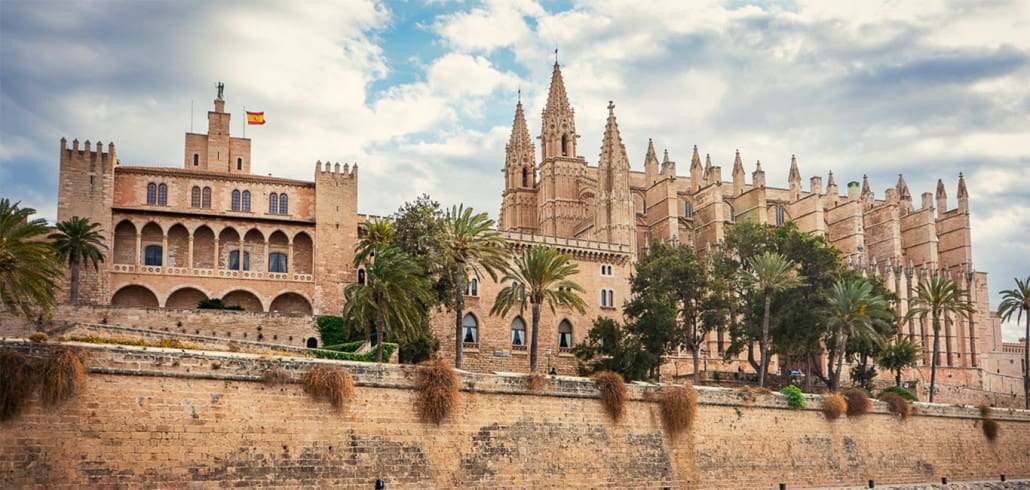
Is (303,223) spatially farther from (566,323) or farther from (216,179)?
(566,323)

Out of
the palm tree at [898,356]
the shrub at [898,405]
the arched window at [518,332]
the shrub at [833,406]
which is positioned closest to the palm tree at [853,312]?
the shrub at [898,405]

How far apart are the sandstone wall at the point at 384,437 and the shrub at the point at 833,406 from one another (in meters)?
0.47

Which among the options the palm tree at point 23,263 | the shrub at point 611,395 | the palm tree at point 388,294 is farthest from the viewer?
the palm tree at point 388,294

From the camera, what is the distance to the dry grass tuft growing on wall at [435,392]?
93.5 feet

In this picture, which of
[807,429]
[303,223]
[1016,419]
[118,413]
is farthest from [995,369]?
[118,413]

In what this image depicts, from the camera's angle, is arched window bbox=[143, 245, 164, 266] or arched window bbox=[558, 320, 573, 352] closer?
arched window bbox=[143, 245, 164, 266]

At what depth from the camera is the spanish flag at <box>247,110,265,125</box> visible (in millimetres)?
57812

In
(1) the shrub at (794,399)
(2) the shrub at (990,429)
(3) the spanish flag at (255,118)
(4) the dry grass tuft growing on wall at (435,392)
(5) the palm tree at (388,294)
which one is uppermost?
(3) the spanish flag at (255,118)

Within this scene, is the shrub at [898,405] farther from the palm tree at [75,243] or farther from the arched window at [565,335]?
the palm tree at [75,243]

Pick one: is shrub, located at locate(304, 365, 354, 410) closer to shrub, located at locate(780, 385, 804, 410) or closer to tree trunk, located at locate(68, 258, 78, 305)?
shrub, located at locate(780, 385, 804, 410)

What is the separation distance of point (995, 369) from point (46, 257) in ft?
276

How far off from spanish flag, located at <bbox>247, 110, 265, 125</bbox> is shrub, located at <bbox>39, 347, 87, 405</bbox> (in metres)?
36.1

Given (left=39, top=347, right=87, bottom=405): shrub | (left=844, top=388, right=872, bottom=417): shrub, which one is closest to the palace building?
(left=844, top=388, right=872, bottom=417): shrub

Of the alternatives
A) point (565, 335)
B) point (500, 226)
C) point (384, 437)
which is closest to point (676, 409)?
point (384, 437)
